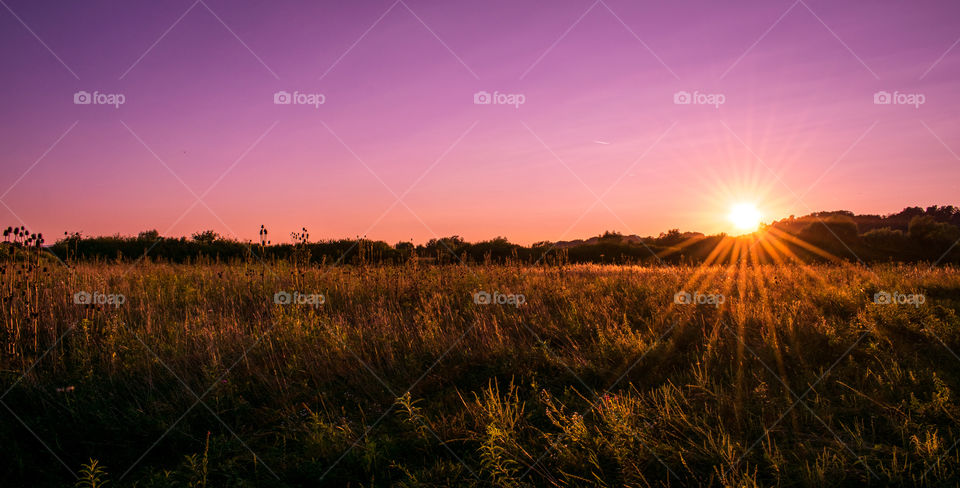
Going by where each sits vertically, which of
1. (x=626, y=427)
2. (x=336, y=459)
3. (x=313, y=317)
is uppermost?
(x=313, y=317)

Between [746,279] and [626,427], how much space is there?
894 centimetres

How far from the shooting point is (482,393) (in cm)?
474

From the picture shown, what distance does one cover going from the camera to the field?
3295 mm

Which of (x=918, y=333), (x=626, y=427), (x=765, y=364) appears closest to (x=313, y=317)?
(x=626, y=427)

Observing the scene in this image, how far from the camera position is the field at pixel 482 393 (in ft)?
10.8

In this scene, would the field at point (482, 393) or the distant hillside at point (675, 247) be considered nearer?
the field at point (482, 393)

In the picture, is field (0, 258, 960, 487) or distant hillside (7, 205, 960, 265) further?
distant hillside (7, 205, 960, 265)

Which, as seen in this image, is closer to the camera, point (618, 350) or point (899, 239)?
point (618, 350)

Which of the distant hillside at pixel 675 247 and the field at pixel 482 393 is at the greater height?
the distant hillside at pixel 675 247

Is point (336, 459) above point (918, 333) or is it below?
below

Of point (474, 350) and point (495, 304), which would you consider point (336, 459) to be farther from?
point (495, 304)

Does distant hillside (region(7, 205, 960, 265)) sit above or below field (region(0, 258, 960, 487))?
above

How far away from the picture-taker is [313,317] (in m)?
6.87

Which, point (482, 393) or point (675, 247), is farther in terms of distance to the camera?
point (675, 247)
